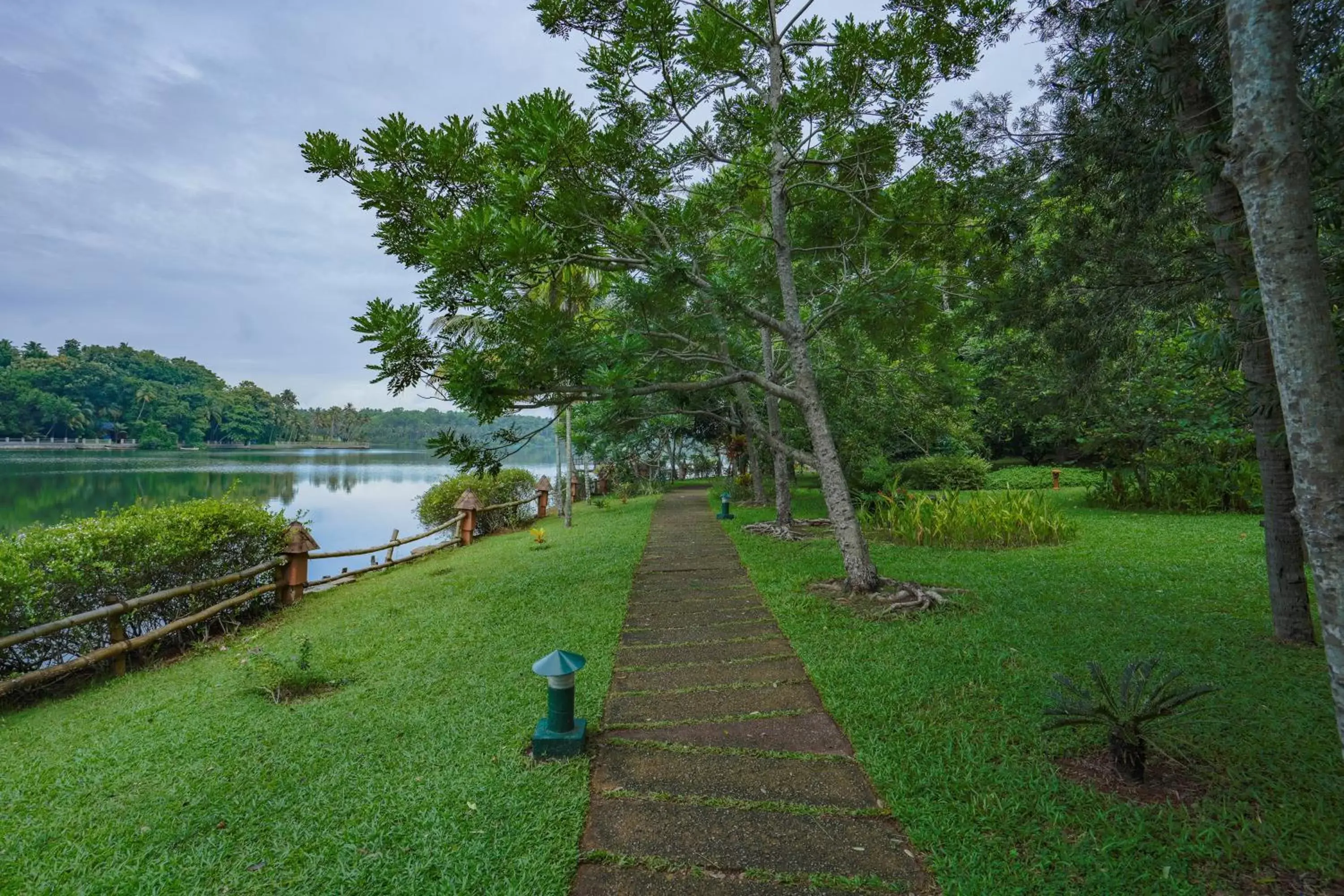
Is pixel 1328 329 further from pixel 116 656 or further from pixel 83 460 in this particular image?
pixel 83 460

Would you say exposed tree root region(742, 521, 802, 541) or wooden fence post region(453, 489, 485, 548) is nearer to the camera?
exposed tree root region(742, 521, 802, 541)

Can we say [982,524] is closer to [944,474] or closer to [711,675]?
[711,675]

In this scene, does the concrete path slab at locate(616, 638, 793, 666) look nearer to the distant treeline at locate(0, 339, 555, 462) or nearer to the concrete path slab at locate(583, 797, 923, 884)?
the concrete path slab at locate(583, 797, 923, 884)

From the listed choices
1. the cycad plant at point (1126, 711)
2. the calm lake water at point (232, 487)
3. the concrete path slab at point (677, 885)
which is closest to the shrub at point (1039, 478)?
the cycad plant at point (1126, 711)

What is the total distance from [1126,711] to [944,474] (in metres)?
12.9

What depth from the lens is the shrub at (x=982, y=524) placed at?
8.25 m

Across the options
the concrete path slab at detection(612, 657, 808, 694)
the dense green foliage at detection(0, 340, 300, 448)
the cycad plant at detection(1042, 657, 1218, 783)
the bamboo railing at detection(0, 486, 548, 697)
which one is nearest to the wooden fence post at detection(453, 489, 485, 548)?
the bamboo railing at detection(0, 486, 548, 697)

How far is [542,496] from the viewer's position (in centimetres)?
1592

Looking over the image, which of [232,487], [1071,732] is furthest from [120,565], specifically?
[1071,732]

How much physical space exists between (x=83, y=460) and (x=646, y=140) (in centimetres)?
4840

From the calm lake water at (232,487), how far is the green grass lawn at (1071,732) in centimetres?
699

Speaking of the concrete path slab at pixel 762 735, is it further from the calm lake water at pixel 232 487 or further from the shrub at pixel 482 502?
the shrub at pixel 482 502

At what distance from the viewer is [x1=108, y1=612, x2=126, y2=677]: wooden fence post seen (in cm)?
494

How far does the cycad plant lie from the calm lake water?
25.5ft
